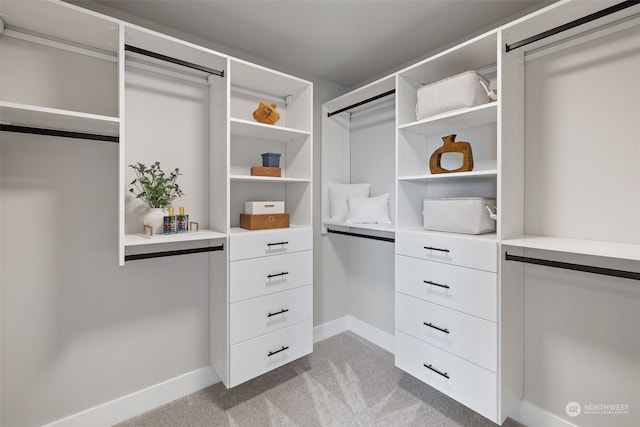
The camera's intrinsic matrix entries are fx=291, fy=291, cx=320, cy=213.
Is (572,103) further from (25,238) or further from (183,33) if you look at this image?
(25,238)

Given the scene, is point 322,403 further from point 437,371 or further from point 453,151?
point 453,151

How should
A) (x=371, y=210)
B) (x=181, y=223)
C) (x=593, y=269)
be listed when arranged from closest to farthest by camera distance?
(x=593, y=269) → (x=181, y=223) → (x=371, y=210)

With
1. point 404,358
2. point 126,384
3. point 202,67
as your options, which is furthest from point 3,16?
point 404,358

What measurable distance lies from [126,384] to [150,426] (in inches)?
11.7

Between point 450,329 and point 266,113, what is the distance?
181 centimetres

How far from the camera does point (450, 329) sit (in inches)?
66.0

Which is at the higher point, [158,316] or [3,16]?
[3,16]

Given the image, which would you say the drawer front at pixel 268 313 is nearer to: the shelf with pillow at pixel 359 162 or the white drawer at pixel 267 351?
the white drawer at pixel 267 351

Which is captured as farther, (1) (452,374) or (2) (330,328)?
(2) (330,328)

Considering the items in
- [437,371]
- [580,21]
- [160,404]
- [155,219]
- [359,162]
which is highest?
[580,21]

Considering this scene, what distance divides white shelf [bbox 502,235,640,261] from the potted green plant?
Result: 191 cm

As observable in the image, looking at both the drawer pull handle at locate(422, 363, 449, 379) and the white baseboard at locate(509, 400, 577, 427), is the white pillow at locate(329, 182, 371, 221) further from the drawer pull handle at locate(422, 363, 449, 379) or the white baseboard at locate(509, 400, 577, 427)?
the white baseboard at locate(509, 400, 577, 427)

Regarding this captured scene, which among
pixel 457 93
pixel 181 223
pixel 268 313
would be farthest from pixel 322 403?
pixel 457 93

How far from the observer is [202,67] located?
180 centimetres
